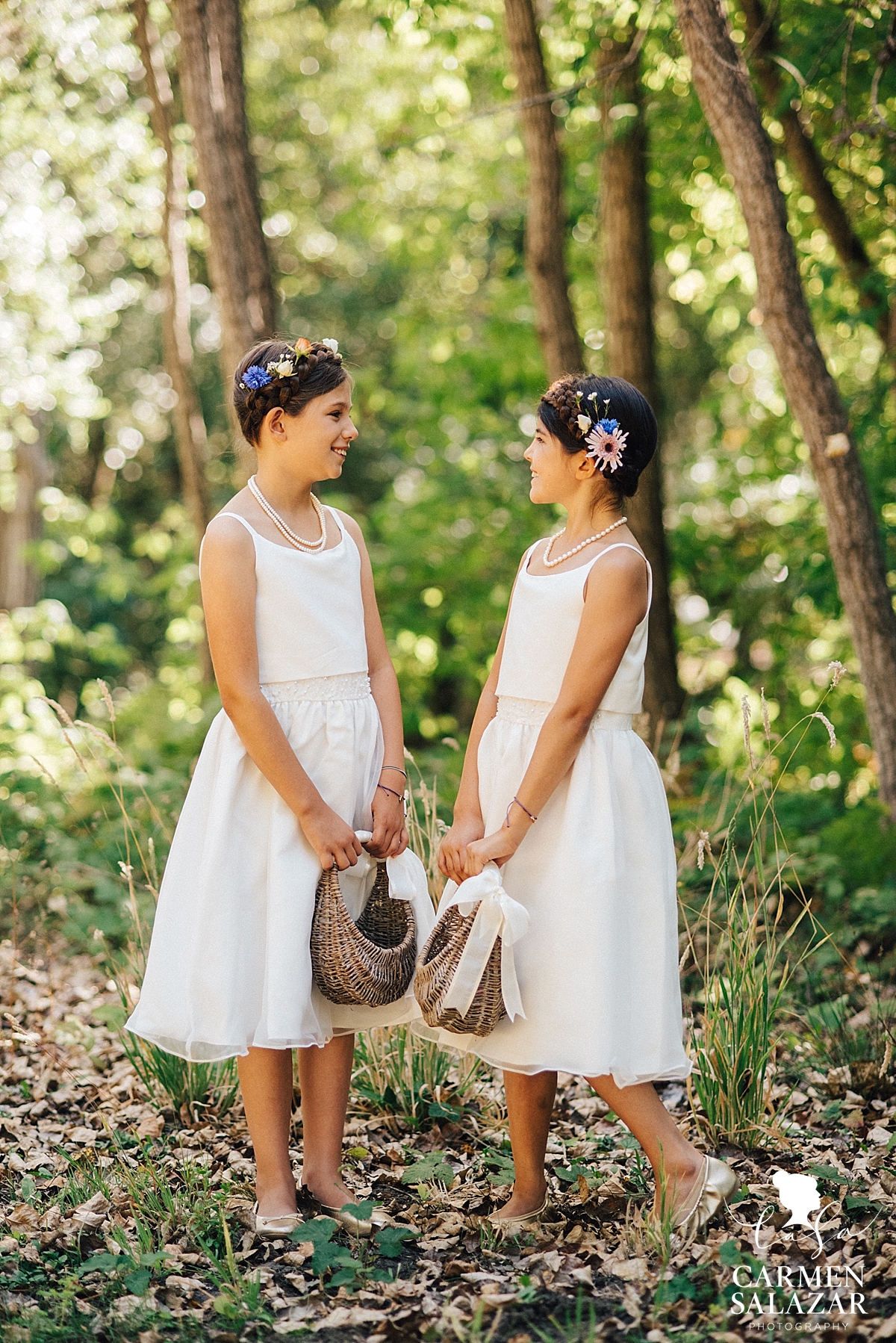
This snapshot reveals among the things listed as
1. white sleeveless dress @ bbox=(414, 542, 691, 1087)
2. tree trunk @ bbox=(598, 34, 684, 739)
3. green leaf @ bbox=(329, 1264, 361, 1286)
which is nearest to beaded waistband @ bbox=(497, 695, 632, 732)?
white sleeveless dress @ bbox=(414, 542, 691, 1087)

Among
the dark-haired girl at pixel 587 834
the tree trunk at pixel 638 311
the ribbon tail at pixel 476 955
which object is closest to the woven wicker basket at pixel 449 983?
the ribbon tail at pixel 476 955

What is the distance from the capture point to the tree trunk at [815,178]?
5.59 m

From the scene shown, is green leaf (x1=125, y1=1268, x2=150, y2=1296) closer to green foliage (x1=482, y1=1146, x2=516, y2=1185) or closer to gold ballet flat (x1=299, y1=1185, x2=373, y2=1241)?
gold ballet flat (x1=299, y1=1185, x2=373, y2=1241)

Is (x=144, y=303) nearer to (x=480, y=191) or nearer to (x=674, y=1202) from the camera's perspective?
(x=480, y=191)

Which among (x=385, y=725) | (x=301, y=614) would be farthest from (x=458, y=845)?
(x=301, y=614)

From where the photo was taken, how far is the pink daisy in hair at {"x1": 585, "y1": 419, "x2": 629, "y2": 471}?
2531mm

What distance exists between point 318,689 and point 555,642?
56 cm

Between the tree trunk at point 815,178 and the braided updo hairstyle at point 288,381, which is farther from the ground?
the tree trunk at point 815,178

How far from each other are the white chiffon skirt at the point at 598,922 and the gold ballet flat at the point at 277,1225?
21.1 inches

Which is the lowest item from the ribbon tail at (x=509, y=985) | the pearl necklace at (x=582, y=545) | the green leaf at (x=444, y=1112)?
the green leaf at (x=444, y=1112)

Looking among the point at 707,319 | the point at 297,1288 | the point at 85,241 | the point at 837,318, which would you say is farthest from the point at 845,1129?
the point at 85,241

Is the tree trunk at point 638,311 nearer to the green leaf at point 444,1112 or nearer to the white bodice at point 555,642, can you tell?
the green leaf at point 444,1112

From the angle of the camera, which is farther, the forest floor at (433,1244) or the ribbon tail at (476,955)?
the ribbon tail at (476,955)

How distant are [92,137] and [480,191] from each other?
313cm
